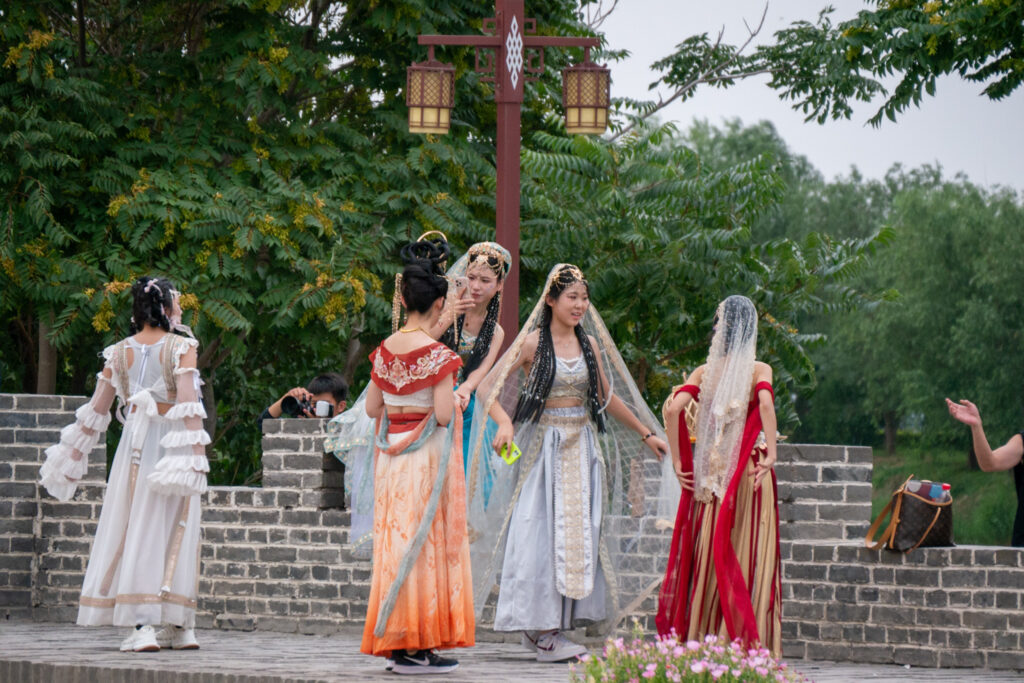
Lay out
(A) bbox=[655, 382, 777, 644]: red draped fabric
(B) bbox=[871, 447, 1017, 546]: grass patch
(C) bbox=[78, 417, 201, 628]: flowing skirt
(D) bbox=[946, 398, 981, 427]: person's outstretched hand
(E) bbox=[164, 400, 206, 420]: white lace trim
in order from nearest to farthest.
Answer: (A) bbox=[655, 382, 777, 644]: red draped fabric, (D) bbox=[946, 398, 981, 427]: person's outstretched hand, (E) bbox=[164, 400, 206, 420]: white lace trim, (C) bbox=[78, 417, 201, 628]: flowing skirt, (B) bbox=[871, 447, 1017, 546]: grass patch

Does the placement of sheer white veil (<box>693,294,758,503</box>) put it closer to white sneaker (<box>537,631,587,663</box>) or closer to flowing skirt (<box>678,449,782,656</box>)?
flowing skirt (<box>678,449,782,656</box>)

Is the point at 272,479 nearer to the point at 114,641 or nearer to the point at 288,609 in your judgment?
the point at 288,609

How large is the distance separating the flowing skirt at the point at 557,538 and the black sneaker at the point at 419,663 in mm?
699

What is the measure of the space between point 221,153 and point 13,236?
236 centimetres

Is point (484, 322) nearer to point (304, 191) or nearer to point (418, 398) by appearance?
point (418, 398)

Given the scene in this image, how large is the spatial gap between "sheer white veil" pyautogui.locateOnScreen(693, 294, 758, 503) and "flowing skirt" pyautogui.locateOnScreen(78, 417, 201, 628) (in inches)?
117

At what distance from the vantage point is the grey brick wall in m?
8.49

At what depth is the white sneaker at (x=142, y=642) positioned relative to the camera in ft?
26.9

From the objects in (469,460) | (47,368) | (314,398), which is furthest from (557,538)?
(47,368)

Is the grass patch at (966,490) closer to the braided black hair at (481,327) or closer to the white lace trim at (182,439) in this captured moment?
the braided black hair at (481,327)

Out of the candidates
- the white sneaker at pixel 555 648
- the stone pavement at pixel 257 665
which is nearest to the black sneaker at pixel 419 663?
the stone pavement at pixel 257 665

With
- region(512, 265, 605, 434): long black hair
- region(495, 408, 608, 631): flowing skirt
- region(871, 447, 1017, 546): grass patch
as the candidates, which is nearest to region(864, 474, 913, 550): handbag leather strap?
region(495, 408, 608, 631): flowing skirt

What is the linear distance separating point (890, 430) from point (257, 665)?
4580cm

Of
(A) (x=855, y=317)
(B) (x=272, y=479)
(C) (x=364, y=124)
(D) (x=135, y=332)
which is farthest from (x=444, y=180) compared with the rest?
(A) (x=855, y=317)
